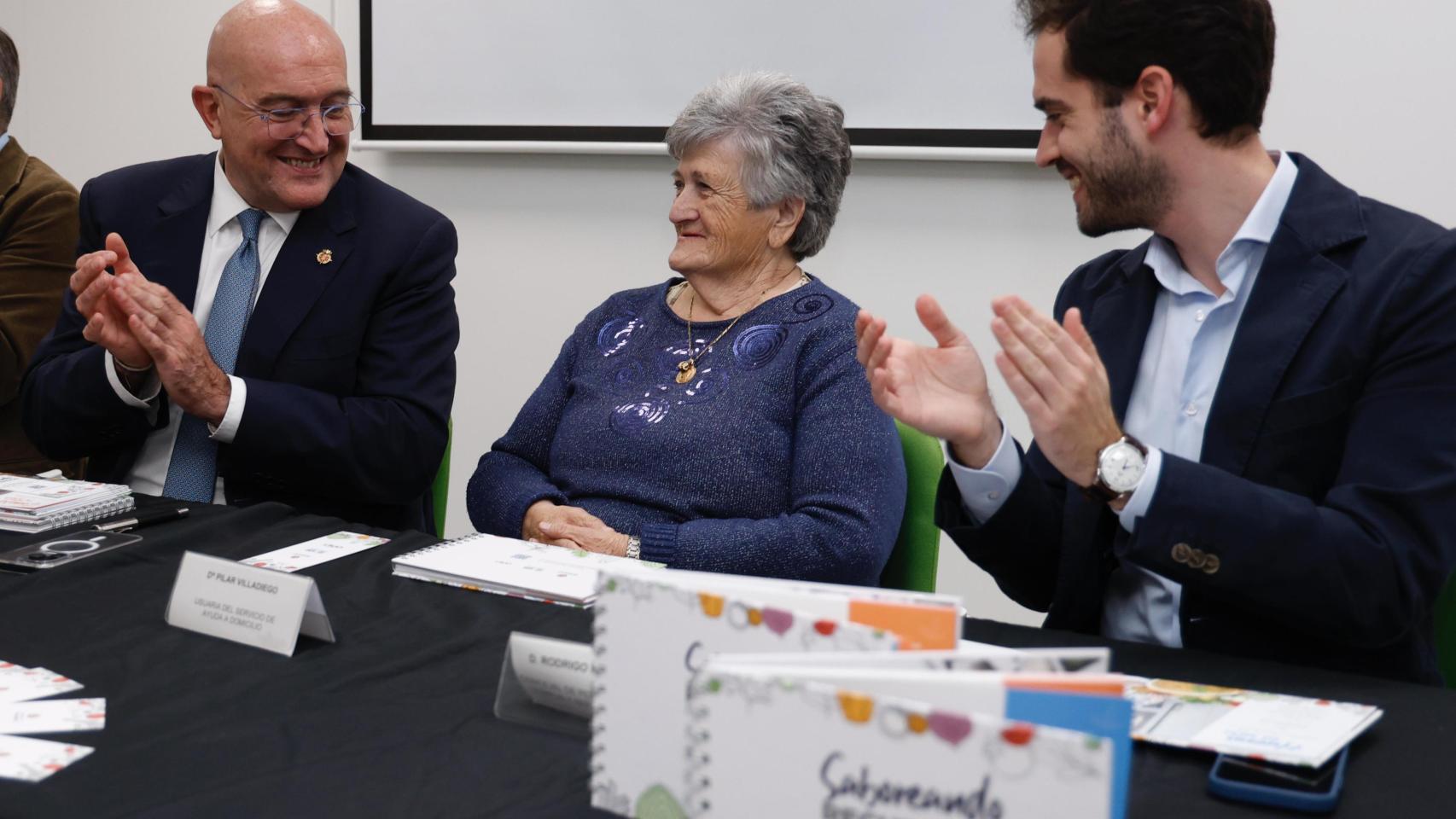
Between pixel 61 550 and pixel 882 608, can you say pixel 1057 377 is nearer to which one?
pixel 882 608

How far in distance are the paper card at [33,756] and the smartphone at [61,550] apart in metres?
0.58

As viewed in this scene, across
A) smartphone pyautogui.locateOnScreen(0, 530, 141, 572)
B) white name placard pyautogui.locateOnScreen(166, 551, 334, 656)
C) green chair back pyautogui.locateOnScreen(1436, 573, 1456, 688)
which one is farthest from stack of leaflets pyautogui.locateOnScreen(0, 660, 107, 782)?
green chair back pyautogui.locateOnScreen(1436, 573, 1456, 688)

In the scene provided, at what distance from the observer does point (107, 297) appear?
6.54 ft

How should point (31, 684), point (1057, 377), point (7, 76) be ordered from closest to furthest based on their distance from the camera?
point (31, 684), point (1057, 377), point (7, 76)

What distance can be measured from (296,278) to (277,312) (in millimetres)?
74

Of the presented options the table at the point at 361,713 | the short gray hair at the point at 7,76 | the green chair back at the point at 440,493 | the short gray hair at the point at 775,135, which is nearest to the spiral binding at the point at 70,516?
the table at the point at 361,713

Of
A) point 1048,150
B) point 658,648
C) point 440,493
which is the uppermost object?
point 1048,150

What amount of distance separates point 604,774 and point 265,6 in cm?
191

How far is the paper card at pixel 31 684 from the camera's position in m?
1.16

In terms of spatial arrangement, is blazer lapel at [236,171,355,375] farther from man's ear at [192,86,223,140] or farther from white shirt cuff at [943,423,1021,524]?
white shirt cuff at [943,423,1021,524]

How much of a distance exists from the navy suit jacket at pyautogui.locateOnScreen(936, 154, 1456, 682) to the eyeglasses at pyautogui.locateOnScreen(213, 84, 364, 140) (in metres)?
1.42

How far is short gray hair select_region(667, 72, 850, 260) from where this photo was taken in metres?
2.17

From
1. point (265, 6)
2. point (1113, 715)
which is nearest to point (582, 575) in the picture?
point (1113, 715)

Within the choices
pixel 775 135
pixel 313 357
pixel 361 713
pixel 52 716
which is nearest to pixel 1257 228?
pixel 775 135
